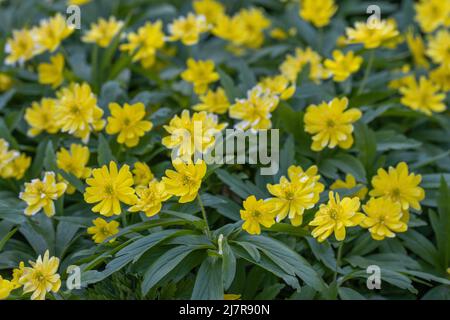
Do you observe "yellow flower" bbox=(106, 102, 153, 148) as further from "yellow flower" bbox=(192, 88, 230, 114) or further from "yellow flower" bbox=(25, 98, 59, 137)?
"yellow flower" bbox=(25, 98, 59, 137)

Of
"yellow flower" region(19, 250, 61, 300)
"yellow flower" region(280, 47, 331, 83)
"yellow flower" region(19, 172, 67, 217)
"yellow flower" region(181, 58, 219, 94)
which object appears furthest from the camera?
"yellow flower" region(280, 47, 331, 83)

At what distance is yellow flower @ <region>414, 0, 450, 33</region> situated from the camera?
2988mm

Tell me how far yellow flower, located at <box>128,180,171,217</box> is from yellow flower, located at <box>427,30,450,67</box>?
1582 millimetres

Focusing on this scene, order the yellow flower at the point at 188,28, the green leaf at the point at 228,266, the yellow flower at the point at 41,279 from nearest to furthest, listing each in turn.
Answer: the green leaf at the point at 228,266 < the yellow flower at the point at 41,279 < the yellow flower at the point at 188,28

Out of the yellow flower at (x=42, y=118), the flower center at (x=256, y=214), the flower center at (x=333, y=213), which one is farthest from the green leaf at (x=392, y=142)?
the yellow flower at (x=42, y=118)

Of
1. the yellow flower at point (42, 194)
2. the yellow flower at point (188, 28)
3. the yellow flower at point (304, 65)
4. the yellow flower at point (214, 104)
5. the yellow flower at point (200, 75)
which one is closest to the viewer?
the yellow flower at point (42, 194)

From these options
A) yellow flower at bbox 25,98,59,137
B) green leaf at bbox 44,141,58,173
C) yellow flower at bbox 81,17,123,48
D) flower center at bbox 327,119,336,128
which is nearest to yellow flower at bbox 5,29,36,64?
yellow flower at bbox 81,17,123,48

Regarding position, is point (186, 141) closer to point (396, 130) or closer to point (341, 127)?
point (341, 127)

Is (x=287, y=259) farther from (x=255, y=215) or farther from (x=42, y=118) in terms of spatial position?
(x=42, y=118)

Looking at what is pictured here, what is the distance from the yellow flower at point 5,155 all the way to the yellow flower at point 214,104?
0.69 metres

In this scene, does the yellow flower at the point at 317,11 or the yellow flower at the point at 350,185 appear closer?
the yellow flower at the point at 350,185

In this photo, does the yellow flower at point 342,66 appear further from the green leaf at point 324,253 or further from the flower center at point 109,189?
the flower center at point 109,189

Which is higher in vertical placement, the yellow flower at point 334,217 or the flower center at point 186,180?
the flower center at point 186,180

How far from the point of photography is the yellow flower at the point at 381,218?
200 centimetres
